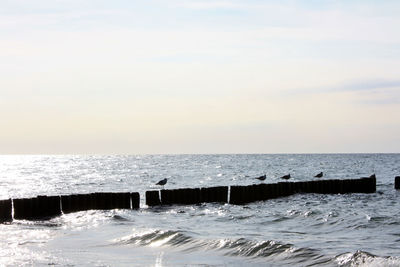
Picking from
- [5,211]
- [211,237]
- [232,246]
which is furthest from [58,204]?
[232,246]

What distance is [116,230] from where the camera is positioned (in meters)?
19.9

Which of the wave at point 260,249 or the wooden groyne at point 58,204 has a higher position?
the wooden groyne at point 58,204

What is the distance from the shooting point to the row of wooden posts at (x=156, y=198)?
21.9 metres

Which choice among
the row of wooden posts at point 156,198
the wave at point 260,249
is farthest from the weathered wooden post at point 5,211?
the wave at point 260,249

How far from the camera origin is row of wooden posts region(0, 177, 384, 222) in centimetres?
2192

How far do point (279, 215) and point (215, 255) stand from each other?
8.84m

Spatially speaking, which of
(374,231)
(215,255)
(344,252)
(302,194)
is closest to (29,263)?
(215,255)

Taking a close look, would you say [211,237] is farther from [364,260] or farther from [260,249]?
[364,260]

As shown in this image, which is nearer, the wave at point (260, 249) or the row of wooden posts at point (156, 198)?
the wave at point (260, 249)

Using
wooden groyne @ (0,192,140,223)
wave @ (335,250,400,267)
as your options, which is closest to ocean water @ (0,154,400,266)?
wave @ (335,250,400,267)

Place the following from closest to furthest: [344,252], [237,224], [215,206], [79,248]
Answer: [344,252]
[79,248]
[237,224]
[215,206]

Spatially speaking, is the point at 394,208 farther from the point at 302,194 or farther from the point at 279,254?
the point at 279,254

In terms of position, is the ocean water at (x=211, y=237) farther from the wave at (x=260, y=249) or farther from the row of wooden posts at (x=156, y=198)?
the row of wooden posts at (x=156, y=198)

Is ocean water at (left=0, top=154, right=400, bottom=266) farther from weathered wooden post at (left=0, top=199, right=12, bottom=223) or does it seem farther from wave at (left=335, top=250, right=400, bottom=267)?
weathered wooden post at (left=0, top=199, right=12, bottom=223)
